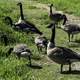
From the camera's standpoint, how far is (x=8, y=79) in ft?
34.8

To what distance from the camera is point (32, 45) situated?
16.3m

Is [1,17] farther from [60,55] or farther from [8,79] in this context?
[8,79]

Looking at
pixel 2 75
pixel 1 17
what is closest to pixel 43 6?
pixel 1 17

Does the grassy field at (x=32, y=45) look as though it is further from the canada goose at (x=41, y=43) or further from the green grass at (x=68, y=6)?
the canada goose at (x=41, y=43)

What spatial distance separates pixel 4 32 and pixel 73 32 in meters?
3.18

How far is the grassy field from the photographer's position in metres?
11.7

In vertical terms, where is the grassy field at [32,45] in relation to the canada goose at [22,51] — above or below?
below

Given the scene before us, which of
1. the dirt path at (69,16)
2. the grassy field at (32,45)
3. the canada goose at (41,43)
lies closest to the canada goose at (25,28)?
the grassy field at (32,45)

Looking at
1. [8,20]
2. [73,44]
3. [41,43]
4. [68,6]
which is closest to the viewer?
[41,43]

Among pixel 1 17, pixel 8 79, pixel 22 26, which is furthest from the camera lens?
pixel 1 17

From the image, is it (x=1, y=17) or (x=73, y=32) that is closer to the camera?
(x=73, y=32)

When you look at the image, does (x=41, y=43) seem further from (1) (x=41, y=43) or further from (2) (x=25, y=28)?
(2) (x=25, y=28)

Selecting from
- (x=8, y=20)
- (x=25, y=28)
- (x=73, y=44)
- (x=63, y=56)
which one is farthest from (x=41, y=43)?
(x=8, y=20)

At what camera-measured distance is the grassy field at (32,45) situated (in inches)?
460
